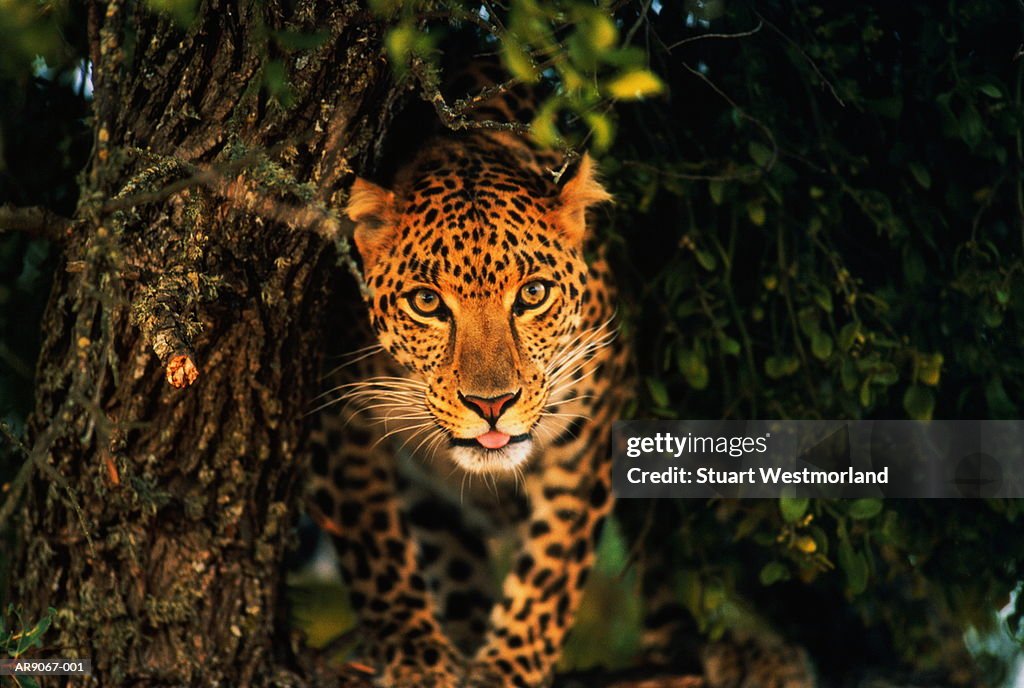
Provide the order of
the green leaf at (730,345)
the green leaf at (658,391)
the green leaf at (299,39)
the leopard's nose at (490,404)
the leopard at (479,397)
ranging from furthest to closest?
the green leaf at (658,391) → the green leaf at (730,345) → the leopard at (479,397) → the leopard's nose at (490,404) → the green leaf at (299,39)

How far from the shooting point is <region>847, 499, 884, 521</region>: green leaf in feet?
13.9

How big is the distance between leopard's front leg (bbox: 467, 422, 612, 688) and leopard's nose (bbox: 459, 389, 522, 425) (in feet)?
2.49

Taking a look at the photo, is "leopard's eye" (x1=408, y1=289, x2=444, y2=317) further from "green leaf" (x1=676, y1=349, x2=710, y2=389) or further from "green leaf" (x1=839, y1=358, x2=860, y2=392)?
"green leaf" (x1=839, y1=358, x2=860, y2=392)

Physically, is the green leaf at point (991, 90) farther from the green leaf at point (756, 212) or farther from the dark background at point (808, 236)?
the green leaf at point (756, 212)

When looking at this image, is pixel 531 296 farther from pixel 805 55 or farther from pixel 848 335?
pixel 805 55

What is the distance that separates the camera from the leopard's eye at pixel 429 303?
4.07 m

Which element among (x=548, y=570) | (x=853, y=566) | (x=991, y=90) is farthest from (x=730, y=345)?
(x=991, y=90)

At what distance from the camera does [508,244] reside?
13.5 feet

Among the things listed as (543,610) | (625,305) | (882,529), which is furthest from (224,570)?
(882,529)

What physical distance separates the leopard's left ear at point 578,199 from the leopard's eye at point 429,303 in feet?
1.67

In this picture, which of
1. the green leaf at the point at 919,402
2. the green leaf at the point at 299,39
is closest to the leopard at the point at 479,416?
the green leaf at the point at 299,39

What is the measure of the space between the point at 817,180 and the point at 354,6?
191 cm

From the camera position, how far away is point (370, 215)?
161 inches

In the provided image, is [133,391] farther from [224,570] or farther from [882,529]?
[882,529]
